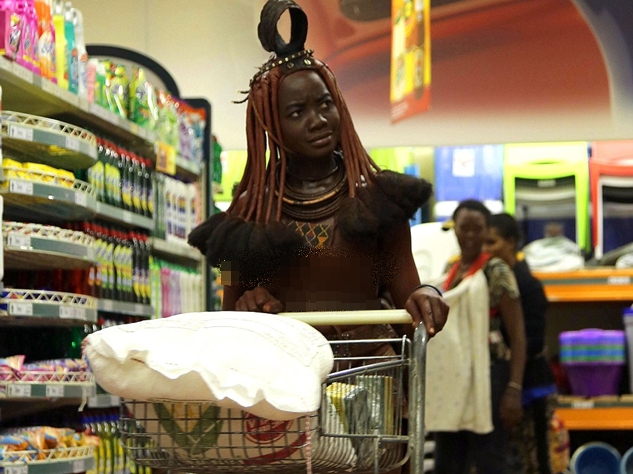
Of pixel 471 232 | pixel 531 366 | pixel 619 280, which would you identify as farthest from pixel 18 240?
pixel 619 280

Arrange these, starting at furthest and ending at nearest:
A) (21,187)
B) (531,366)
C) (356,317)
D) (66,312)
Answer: (531,366), (66,312), (21,187), (356,317)

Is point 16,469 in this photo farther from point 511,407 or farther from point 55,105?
point 511,407

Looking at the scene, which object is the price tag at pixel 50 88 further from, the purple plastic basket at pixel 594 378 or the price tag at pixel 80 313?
the purple plastic basket at pixel 594 378

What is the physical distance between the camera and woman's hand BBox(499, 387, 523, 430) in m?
4.45

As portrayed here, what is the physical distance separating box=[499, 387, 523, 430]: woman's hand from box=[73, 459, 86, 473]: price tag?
193cm

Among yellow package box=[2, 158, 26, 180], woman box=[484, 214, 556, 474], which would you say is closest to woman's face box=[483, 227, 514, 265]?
woman box=[484, 214, 556, 474]

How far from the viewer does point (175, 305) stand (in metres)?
4.85

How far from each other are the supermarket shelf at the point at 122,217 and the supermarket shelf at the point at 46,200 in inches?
5.2

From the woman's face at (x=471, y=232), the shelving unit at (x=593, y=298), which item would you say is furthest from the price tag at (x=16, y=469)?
the shelving unit at (x=593, y=298)

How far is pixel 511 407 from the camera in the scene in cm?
445

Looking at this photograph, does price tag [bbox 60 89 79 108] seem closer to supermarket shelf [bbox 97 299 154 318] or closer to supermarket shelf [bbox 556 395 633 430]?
supermarket shelf [bbox 97 299 154 318]

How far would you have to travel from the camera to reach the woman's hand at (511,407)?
14.6ft

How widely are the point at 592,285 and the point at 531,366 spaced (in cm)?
189

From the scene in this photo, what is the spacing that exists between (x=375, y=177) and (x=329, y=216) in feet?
0.45
